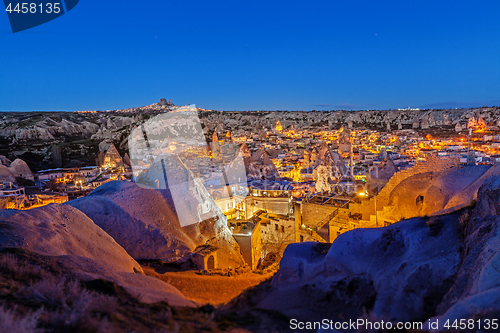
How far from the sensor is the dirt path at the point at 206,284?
17.4 feet

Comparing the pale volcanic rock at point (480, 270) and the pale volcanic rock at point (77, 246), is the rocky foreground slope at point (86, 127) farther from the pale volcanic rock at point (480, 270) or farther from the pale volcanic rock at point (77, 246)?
the pale volcanic rock at point (480, 270)

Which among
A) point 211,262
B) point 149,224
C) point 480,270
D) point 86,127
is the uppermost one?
point 86,127

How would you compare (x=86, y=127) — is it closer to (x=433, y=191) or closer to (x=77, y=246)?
(x=77, y=246)

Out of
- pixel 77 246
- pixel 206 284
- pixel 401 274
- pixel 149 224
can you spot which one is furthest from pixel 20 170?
pixel 401 274

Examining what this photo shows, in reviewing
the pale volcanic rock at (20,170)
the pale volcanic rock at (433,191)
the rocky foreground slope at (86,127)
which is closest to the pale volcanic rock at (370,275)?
the pale volcanic rock at (433,191)

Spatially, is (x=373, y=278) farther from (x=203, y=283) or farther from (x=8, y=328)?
(x=8, y=328)

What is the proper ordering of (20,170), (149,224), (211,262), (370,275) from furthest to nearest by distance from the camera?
(20,170), (211,262), (149,224), (370,275)

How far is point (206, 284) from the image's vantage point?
5938mm

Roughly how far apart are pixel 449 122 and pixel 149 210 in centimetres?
8882

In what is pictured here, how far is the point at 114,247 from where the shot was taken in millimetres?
6117

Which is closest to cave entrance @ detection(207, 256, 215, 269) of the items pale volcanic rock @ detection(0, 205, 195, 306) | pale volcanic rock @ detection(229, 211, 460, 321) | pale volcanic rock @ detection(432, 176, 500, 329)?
pale volcanic rock @ detection(0, 205, 195, 306)

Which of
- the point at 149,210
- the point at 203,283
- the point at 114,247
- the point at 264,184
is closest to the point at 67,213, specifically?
the point at 114,247

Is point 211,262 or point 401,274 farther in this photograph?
point 211,262

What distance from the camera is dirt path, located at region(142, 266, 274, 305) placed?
5312 mm
